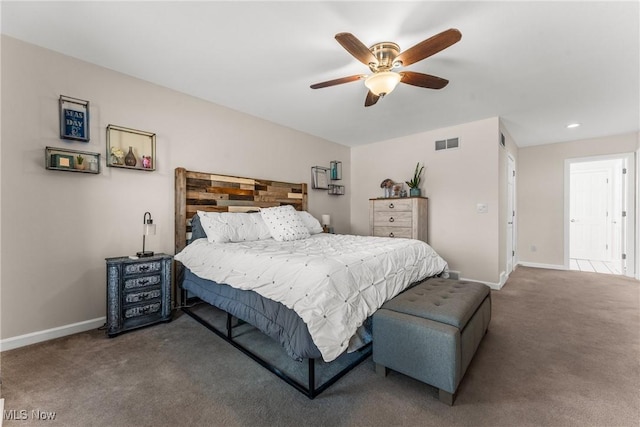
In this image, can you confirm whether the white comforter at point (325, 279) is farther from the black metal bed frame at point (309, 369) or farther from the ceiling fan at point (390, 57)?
the ceiling fan at point (390, 57)

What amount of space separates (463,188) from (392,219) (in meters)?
1.19

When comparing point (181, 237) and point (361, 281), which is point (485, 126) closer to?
point (361, 281)

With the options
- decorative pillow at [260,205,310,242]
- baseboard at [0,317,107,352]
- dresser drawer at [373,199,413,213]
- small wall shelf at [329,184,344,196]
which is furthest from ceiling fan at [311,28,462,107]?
baseboard at [0,317,107,352]

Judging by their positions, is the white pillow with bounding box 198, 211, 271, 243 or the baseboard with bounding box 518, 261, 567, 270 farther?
the baseboard with bounding box 518, 261, 567, 270

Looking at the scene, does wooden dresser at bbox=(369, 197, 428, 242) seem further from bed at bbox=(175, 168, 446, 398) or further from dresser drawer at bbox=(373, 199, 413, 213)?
bed at bbox=(175, 168, 446, 398)

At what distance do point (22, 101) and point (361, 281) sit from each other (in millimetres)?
3149

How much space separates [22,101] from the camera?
2.21 m

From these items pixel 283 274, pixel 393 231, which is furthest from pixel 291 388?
pixel 393 231

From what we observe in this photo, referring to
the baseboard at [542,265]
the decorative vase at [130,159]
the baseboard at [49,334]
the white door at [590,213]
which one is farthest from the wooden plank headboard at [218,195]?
the white door at [590,213]

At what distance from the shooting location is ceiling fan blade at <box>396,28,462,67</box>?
1.61 m

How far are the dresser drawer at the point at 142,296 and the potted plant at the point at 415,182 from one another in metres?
3.86

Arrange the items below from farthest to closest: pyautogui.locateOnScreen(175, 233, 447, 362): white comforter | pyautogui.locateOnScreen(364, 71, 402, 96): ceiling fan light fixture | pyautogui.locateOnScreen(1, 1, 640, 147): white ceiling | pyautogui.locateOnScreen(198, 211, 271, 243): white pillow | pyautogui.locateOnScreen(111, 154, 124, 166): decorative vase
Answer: pyautogui.locateOnScreen(198, 211, 271, 243): white pillow → pyautogui.locateOnScreen(111, 154, 124, 166): decorative vase → pyautogui.locateOnScreen(364, 71, 402, 96): ceiling fan light fixture → pyautogui.locateOnScreen(1, 1, 640, 147): white ceiling → pyautogui.locateOnScreen(175, 233, 447, 362): white comforter

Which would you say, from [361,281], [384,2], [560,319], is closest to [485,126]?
[560,319]

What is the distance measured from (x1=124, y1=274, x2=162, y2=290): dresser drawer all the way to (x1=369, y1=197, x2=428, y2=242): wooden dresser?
3293mm
